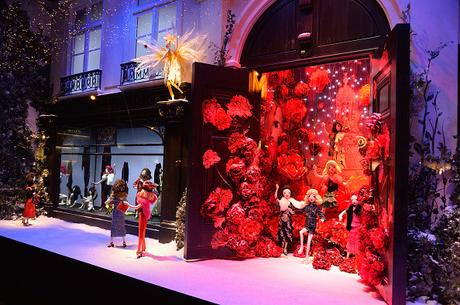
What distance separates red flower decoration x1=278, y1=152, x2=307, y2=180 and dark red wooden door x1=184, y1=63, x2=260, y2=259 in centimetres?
132

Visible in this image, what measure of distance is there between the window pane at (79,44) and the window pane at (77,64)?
0.16 metres

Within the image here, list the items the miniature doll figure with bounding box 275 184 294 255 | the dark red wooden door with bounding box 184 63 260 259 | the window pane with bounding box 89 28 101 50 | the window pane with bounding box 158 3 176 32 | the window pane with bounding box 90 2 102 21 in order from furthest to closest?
the window pane with bounding box 89 28 101 50 → the window pane with bounding box 90 2 102 21 → the window pane with bounding box 158 3 176 32 → the miniature doll figure with bounding box 275 184 294 255 → the dark red wooden door with bounding box 184 63 260 259

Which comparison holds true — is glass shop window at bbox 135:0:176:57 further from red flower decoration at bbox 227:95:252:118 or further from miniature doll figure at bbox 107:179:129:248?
miniature doll figure at bbox 107:179:129:248

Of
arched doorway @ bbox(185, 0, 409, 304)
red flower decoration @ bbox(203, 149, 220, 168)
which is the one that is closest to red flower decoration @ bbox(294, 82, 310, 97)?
arched doorway @ bbox(185, 0, 409, 304)

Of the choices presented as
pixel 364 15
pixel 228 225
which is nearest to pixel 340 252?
pixel 228 225

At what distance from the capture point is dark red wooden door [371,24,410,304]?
3.84 m

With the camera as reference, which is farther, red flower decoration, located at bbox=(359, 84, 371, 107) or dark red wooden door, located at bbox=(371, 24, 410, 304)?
red flower decoration, located at bbox=(359, 84, 371, 107)

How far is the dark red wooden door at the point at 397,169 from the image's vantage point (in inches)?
151

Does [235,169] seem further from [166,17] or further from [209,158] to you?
[166,17]

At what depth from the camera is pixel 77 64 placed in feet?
34.0

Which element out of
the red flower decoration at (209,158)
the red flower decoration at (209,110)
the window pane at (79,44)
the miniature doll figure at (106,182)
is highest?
the window pane at (79,44)

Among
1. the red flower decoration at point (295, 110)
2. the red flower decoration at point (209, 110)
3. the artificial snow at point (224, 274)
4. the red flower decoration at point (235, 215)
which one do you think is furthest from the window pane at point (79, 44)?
the red flower decoration at point (235, 215)

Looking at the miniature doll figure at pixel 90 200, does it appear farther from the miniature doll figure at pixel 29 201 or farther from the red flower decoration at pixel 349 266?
the red flower decoration at pixel 349 266

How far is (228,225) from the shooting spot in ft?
19.7
